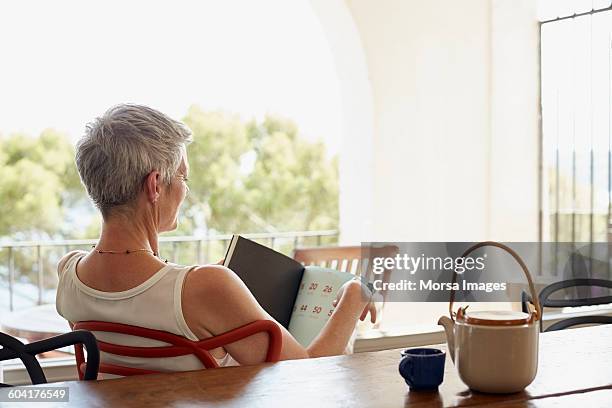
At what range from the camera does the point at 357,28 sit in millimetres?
4047

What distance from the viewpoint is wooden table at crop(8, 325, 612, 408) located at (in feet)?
4.43

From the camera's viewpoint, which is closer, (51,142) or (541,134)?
(541,134)

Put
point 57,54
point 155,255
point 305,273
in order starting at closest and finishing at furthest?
point 155,255 → point 305,273 → point 57,54

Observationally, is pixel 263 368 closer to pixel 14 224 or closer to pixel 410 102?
pixel 410 102

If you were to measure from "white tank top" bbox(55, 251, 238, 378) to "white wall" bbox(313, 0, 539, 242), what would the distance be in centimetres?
250

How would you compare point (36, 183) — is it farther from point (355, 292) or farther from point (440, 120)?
point (355, 292)

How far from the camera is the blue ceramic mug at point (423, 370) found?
1.40 m

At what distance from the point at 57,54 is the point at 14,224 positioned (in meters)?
2.80

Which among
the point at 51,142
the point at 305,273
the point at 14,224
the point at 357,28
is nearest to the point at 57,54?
the point at 51,142

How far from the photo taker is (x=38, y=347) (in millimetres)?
1698

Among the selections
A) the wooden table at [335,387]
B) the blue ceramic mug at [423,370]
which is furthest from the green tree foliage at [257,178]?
the blue ceramic mug at [423,370]

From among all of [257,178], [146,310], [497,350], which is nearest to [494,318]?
[497,350]

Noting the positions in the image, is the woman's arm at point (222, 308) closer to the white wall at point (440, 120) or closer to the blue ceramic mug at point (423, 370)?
the blue ceramic mug at point (423, 370)

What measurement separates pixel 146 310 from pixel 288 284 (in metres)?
0.50
